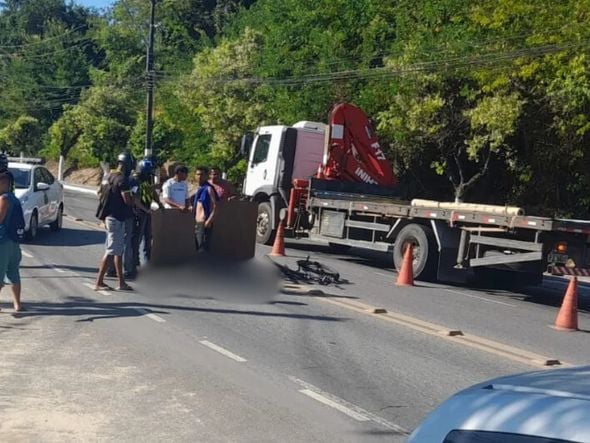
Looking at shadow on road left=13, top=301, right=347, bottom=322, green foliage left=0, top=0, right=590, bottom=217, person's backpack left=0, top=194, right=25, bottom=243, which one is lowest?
shadow on road left=13, top=301, right=347, bottom=322

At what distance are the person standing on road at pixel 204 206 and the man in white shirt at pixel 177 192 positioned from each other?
0.31 meters

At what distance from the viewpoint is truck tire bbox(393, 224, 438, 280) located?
15.9 metres

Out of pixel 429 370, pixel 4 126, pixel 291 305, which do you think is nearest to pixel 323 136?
pixel 291 305

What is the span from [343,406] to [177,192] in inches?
333

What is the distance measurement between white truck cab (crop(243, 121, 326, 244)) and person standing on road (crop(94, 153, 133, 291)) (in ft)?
27.9

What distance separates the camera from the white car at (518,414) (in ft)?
7.45

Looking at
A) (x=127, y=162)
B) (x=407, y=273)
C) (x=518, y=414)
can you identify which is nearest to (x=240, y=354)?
(x=127, y=162)

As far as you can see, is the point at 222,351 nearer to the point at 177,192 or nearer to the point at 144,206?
the point at 144,206

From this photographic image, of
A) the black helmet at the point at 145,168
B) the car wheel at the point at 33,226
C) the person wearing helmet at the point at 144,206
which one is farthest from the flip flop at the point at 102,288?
the car wheel at the point at 33,226

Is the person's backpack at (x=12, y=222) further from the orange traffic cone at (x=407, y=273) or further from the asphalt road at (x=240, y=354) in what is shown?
the orange traffic cone at (x=407, y=273)

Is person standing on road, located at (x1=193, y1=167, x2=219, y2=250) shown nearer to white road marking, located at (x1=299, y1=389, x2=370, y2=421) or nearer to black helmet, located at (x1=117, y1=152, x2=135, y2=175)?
black helmet, located at (x1=117, y1=152, x2=135, y2=175)

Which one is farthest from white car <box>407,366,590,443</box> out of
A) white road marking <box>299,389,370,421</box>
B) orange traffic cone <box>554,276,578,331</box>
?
orange traffic cone <box>554,276,578,331</box>

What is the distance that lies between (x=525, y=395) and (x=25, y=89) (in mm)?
68570

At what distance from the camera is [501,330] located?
11.4 metres
